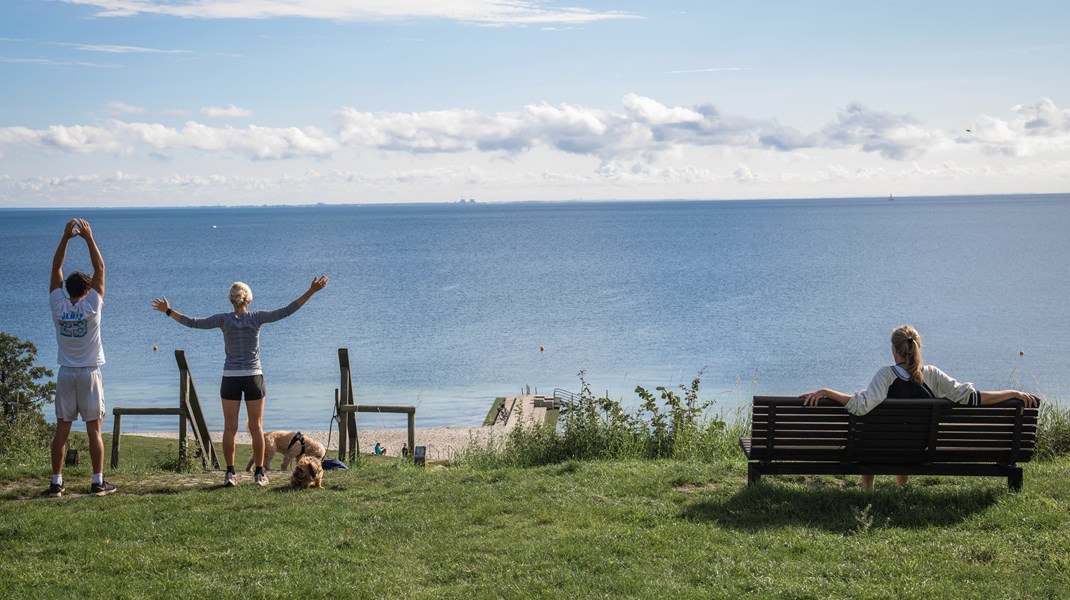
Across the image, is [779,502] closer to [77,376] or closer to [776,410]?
[776,410]

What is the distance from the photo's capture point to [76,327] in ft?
25.3

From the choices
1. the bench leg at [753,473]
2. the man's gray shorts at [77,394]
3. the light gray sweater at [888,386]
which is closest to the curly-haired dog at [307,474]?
the man's gray shorts at [77,394]

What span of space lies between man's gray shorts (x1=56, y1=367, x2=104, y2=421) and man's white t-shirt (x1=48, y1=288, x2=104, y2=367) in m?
0.08

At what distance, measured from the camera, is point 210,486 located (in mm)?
8367

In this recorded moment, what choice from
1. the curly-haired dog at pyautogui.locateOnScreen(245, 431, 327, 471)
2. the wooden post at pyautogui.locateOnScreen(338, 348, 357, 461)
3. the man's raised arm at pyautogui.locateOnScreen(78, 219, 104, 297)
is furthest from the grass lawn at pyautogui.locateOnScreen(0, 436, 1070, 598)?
the curly-haired dog at pyautogui.locateOnScreen(245, 431, 327, 471)

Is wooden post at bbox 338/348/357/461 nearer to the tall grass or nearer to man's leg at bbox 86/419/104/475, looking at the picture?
the tall grass

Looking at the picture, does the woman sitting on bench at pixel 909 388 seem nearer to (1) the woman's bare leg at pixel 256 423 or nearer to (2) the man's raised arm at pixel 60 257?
(1) the woman's bare leg at pixel 256 423

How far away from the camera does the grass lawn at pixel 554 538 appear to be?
5504 mm

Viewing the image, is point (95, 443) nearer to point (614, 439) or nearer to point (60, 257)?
point (60, 257)

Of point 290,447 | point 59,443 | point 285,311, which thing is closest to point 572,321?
point 290,447

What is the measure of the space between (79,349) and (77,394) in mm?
390

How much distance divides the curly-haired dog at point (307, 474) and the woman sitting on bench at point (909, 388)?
4185 millimetres

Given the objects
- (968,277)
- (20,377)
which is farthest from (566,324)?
(968,277)

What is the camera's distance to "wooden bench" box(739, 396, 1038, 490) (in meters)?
7.11
